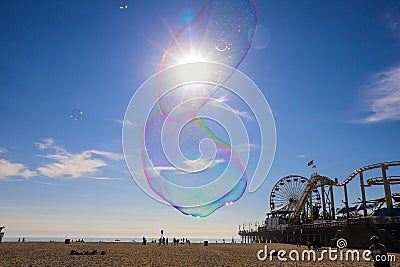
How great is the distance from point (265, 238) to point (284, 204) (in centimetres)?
1480

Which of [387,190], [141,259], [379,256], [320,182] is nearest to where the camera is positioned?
[379,256]

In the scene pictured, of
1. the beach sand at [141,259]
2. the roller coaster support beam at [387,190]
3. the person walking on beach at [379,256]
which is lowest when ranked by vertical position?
the beach sand at [141,259]

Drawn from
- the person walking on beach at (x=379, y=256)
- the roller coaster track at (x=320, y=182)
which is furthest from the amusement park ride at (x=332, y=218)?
the person walking on beach at (x=379, y=256)

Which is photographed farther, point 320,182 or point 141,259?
point 320,182

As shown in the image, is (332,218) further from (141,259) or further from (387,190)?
(141,259)

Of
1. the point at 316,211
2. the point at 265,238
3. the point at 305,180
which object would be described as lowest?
the point at 265,238

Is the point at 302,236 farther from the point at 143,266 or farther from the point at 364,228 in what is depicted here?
the point at 143,266

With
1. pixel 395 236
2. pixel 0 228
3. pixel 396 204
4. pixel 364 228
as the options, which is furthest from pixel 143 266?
pixel 396 204

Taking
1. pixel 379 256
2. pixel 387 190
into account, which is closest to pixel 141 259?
pixel 379 256

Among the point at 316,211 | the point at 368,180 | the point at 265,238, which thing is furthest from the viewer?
the point at 265,238

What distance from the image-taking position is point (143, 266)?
58.4 ft

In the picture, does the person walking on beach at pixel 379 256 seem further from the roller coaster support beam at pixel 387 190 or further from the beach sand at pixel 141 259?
the roller coaster support beam at pixel 387 190

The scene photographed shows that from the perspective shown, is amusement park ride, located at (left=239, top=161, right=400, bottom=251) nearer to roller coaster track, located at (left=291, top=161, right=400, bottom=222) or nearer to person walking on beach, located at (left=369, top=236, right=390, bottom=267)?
roller coaster track, located at (left=291, top=161, right=400, bottom=222)

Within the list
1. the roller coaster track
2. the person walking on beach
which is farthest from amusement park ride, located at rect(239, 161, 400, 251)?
the person walking on beach
